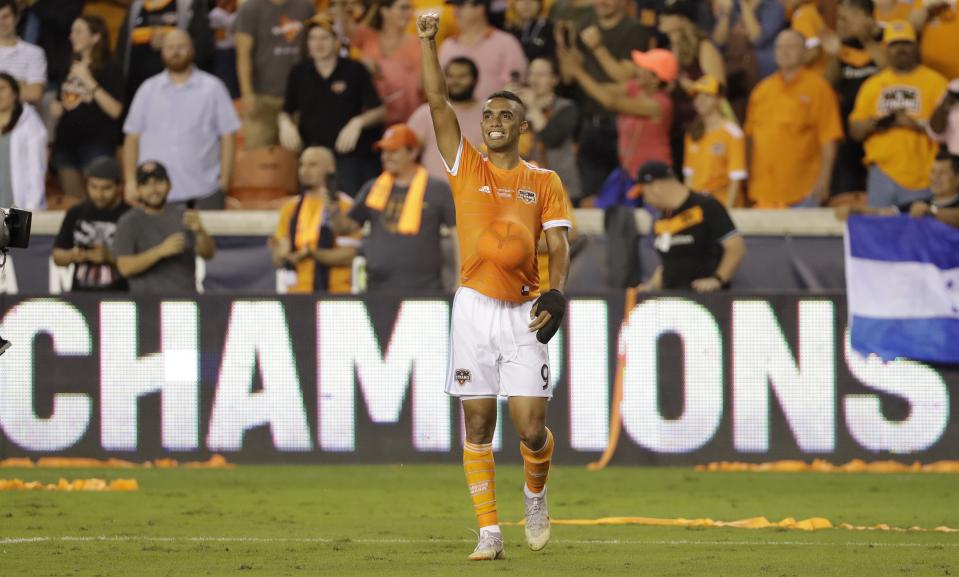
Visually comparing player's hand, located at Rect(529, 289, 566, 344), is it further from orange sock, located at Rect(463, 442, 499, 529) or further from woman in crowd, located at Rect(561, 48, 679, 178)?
woman in crowd, located at Rect(561, 48, 679, 178)

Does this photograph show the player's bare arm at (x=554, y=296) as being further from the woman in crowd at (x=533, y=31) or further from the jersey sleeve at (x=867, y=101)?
the woman in crowd at (x=533, y=31)

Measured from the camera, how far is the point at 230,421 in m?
14.0

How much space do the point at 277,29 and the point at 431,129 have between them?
2.23 meters

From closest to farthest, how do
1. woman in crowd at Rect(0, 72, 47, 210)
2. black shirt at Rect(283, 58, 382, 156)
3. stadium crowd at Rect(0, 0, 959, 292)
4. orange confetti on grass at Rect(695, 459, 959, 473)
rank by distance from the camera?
orange confetti on grass at Rect(695, 459, 959, 473), stadium crowd at Rect(0, 0, 959, 292), black shirt at Rect(283, 58, 382, 156), woman in crowd at Rect(0, 72, 47, 210)

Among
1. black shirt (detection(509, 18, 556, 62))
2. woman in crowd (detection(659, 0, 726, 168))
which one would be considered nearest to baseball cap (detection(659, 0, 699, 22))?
woman in crowd (detection(659, 0, 726, 168))

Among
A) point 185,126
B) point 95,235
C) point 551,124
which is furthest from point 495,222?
point 185,126

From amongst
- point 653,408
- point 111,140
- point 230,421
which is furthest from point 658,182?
point 111,140

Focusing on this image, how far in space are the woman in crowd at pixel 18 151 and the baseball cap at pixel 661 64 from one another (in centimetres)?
613

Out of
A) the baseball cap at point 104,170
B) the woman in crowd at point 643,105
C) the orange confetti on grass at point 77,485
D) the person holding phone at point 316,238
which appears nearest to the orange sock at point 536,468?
the orange confetti on grass at point 77,485

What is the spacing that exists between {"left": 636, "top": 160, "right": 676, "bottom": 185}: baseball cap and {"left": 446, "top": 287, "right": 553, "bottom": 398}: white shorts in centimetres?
585

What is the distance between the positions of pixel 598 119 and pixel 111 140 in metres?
5.05

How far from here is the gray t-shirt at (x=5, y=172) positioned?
16.7 m

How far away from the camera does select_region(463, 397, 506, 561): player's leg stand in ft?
27.9

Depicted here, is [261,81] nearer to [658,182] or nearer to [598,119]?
[598,119]
